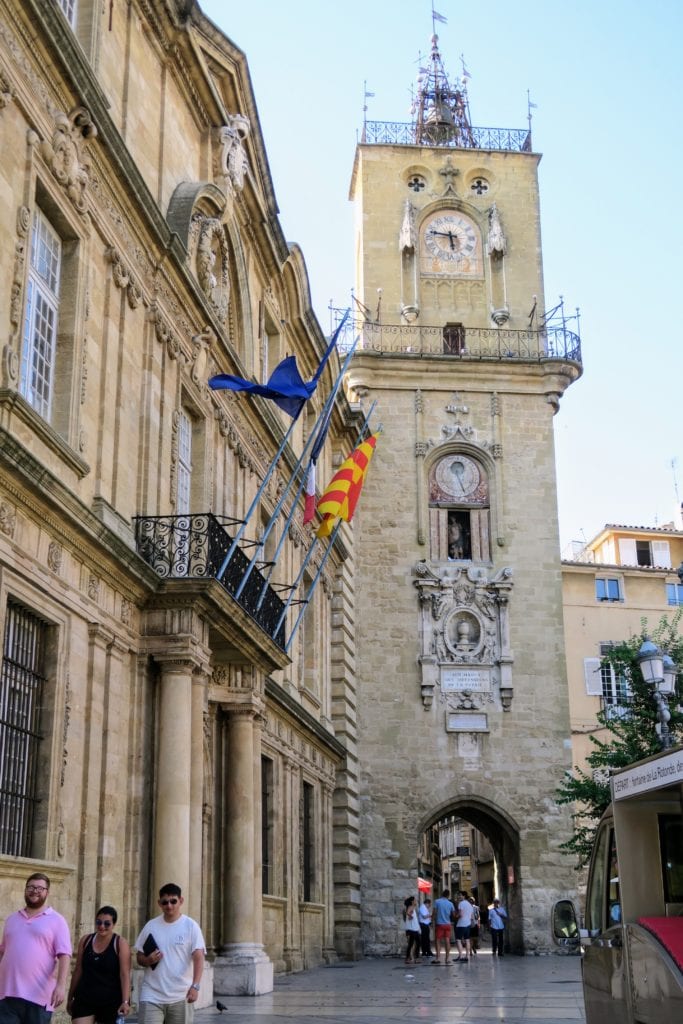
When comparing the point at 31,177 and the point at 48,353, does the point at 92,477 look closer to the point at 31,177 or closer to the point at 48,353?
the point at 48,353

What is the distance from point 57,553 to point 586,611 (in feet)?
103

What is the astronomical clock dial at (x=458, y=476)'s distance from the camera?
35.3 m

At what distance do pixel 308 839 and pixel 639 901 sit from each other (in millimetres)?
18106

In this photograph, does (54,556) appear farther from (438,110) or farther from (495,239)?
(438,110)

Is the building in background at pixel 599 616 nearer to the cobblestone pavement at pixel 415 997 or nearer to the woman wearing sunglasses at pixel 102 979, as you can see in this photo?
the cobblestone pavement at pixel 415 997

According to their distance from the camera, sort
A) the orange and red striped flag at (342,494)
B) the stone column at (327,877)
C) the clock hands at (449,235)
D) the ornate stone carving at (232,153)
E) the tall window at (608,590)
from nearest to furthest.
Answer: the ornate stone carving at (232,153) → the orange and red striped flag at (342,494) → the stone column at (327,877) → the clock hands at (449,235) → the tall window at (608,590)

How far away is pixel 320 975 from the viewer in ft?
75.7

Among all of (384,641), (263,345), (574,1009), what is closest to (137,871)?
(574,1009)

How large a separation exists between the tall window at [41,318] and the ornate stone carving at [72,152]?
49cm

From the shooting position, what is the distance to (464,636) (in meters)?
33.9

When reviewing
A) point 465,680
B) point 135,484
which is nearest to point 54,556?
point 135,484

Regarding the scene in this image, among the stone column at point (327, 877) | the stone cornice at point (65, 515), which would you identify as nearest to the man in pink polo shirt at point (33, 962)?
the stone cornice at point (65, 515)

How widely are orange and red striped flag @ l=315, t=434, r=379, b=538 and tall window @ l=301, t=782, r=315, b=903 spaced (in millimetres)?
6147

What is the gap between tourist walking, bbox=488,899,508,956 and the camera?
3163 centimetres
